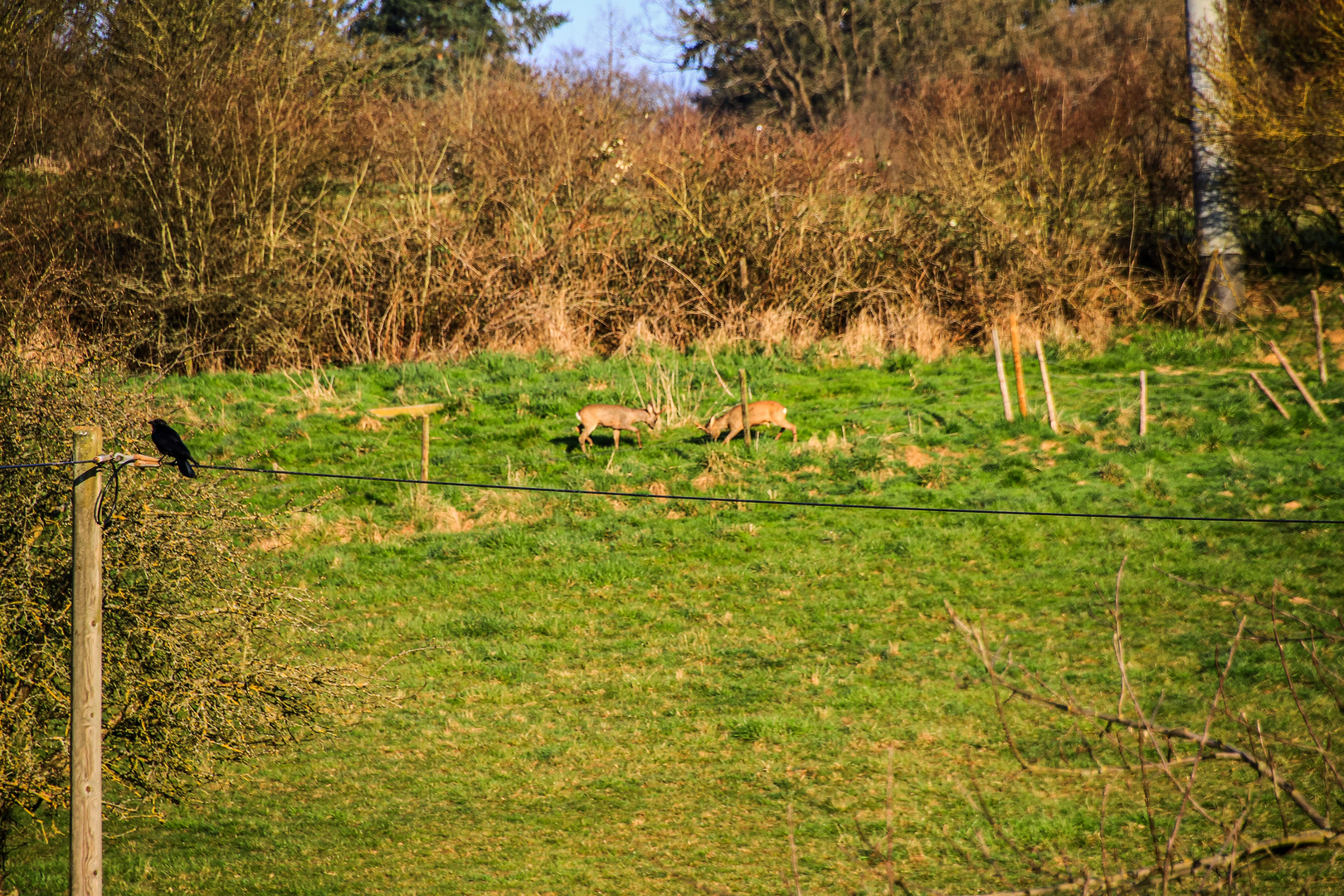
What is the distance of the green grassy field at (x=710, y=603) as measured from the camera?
31.0ft

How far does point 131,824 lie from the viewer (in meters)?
10.2

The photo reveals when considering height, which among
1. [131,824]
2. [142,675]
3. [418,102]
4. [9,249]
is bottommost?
[131,824]

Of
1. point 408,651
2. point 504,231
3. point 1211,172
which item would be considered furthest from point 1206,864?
point 1211,172

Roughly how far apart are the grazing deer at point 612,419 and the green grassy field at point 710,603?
403 millimetres

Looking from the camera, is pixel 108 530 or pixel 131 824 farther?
pixel 131 824

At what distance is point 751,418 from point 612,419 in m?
2.13

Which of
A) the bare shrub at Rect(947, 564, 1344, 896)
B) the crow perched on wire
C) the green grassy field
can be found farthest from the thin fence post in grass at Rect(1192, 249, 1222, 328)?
the crow perched on wire

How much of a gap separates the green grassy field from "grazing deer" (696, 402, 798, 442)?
0.38 metres

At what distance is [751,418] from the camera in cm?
1756

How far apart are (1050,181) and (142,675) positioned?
2173 cm

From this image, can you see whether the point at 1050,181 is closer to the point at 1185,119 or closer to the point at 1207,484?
the point at 1185,119

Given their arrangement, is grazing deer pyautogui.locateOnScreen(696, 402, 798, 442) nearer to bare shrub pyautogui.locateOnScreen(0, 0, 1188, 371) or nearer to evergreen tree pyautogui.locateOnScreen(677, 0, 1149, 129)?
bare shrub pyautogui.locateOnScreen(0, 0, 1188, 371)

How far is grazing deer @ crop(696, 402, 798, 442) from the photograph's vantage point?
1750cm

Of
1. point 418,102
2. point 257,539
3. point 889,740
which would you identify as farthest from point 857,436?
point 418,102
